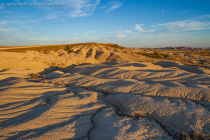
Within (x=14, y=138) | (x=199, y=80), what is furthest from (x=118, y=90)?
(x=199, y=80)

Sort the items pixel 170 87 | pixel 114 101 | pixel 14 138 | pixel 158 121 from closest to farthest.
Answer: pixel 14 138
pixel 158 121
pixel 114 101
pixel 170 87

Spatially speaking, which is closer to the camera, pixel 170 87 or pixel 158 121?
pixel 158 121

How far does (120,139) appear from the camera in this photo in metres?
2.67

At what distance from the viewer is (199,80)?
284 inches

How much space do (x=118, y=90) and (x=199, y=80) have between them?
215 inches

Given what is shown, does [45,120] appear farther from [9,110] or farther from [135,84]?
[135,84]

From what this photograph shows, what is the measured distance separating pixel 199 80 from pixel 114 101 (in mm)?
6104

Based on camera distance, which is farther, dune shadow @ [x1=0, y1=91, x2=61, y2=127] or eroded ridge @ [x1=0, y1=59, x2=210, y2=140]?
dune shadow @ [x1=0, y1=91, x2=61, y2=127]

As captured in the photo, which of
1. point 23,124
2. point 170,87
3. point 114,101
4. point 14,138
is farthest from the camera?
point 170,87

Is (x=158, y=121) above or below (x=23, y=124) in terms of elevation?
below

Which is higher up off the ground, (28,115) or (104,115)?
(28,115)

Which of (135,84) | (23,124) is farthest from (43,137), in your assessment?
(135,84)

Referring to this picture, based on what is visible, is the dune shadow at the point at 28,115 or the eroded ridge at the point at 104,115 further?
the dune shadow at the point at 28,115

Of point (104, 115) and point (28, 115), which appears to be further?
point (104, 115)
